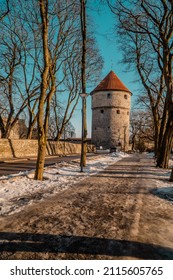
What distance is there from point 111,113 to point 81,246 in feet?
168

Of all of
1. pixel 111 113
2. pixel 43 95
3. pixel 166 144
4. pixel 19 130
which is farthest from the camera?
pixel 19 130

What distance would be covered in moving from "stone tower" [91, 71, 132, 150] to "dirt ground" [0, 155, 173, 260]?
47.7 m

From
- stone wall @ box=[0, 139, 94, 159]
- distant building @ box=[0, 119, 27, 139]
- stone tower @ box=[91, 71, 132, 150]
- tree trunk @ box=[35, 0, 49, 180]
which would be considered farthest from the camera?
distant building @ box=[0, 119, 27, 139]

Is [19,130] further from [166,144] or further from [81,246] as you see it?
[81,246]

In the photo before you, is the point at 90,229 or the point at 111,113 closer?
the point at 90,229

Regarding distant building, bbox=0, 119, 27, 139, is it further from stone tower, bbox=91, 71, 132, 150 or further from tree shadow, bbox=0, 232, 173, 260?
tree shadow, bbox=0, 232, 173, 260

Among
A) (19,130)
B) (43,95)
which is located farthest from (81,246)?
(19,130)

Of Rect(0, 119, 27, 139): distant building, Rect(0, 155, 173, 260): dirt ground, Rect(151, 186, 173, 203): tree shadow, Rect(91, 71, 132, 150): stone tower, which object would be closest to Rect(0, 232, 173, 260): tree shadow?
Rect(0, 155, 173, 260): dirt ground

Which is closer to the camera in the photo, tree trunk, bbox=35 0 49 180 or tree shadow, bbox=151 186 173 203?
tree shadow, bbox=151 186 173 203

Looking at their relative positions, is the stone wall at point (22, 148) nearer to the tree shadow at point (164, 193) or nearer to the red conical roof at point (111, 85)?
the tree shadow at point (164, 193)

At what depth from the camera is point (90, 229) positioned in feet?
10.6

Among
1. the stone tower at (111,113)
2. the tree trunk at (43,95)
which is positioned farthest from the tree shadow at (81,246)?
the stone tower at (111,113)

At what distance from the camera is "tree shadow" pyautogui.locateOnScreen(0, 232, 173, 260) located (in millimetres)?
2512
